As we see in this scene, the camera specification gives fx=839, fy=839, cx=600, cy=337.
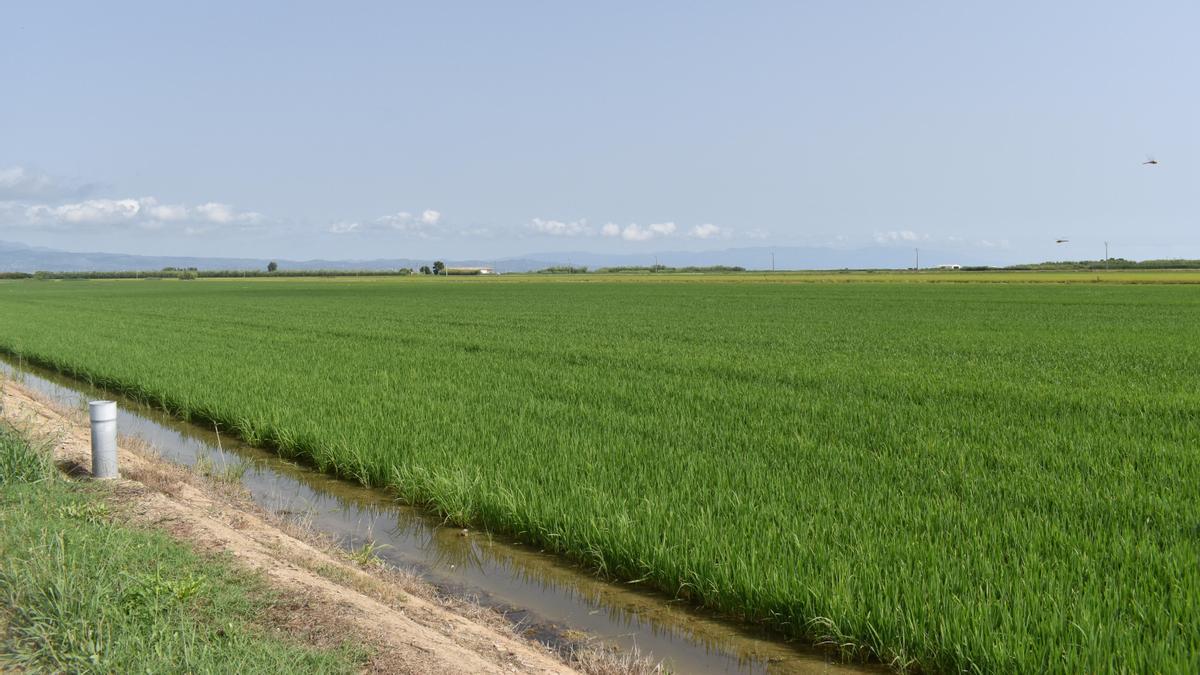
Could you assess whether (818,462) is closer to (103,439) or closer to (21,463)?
(103,439)

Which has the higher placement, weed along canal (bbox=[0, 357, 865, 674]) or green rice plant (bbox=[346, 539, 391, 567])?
green rice plant (bbox=[346, 539, 391, 567])

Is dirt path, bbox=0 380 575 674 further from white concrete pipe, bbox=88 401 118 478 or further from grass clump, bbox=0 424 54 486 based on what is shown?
grass clump, bbox=0 424 54 486

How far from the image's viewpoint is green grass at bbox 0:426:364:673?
3740 millimetres

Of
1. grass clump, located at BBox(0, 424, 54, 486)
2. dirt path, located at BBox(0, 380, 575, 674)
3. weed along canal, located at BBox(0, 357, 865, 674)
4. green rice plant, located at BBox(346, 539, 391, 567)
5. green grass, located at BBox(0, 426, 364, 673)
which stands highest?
grass clump, located at BBox(0, 424, 54, 486)

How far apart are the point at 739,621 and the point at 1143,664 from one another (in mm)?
2157

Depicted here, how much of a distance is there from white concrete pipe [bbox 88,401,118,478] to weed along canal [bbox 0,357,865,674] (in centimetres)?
144

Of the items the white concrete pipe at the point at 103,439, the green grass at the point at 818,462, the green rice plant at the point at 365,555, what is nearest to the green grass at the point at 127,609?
the green rice plant at the point at 365,555

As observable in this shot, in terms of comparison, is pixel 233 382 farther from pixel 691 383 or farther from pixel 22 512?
pixel 22 512

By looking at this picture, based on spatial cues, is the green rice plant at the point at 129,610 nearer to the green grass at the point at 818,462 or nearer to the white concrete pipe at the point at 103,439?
the white concrete pipe at the point at 103,439

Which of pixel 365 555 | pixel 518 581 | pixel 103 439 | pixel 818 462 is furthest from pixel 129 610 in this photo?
pixel 818 462

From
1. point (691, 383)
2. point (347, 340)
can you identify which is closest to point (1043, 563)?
point (691, 383)

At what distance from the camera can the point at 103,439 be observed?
23.9 ft

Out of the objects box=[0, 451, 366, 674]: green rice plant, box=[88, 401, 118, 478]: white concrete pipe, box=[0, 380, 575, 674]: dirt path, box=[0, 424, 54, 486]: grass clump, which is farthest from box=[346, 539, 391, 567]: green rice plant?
box=[0, 424, 54, 486]: grass clump

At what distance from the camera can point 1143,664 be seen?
3.92 meters
